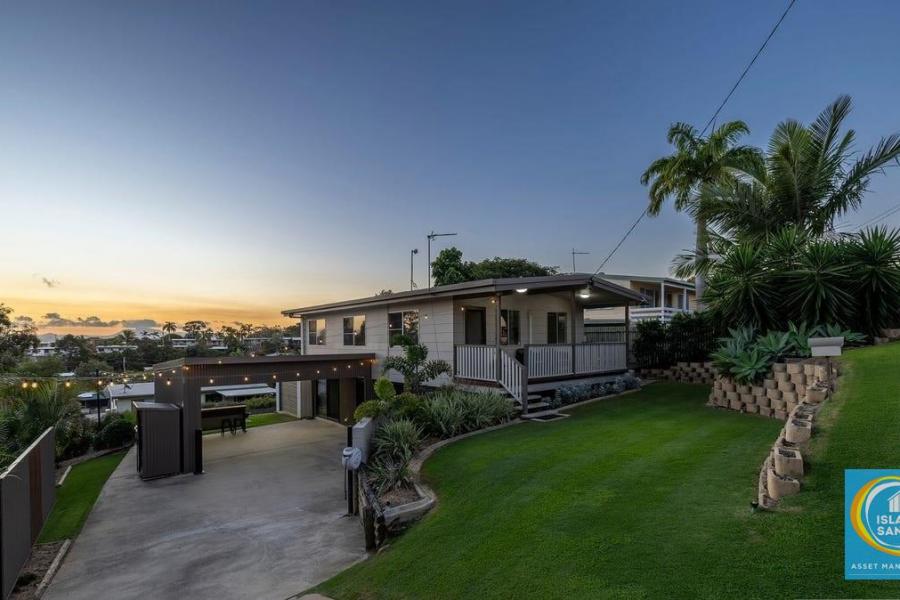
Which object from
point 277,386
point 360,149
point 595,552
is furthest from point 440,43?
point 277,386

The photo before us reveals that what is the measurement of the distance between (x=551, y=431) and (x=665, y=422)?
2.11 metres

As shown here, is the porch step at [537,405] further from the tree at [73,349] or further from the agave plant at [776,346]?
the tree at [73,349]

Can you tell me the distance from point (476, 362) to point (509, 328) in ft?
8.54

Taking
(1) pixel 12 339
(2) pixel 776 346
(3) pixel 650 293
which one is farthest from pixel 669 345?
(1) pixel 12 339

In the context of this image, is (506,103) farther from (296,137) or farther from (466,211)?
(296,137)

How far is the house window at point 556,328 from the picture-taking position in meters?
15.3

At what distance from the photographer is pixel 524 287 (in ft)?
36.6

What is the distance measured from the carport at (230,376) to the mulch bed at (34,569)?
432cm

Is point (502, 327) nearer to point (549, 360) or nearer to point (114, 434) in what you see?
point (549, 360)

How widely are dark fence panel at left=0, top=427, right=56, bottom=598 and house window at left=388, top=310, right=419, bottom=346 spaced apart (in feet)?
27.3

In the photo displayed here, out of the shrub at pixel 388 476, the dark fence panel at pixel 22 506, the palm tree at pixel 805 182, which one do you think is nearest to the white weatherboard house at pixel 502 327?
the palm tree at pixel 805 182

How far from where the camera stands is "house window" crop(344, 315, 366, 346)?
16905 mm

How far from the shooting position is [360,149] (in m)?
15.4

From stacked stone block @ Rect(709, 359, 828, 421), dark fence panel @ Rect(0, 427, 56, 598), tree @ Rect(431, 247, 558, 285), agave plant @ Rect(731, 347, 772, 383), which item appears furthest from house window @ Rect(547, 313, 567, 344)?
dark fence panel @ Rect(0, 427, 56, 598)
